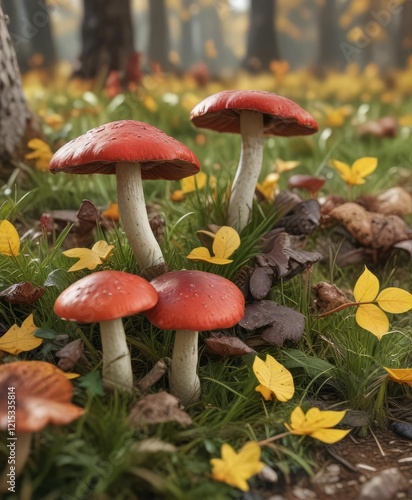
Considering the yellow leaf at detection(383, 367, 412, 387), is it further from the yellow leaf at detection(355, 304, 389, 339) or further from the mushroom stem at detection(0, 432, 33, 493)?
the mushroom stem at detection(0, 432, 33, 493)

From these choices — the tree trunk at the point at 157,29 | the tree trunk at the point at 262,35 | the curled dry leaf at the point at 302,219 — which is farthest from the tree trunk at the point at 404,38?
the curled dry leaf at the point at 302,219

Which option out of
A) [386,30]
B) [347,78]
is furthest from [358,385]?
[386,30]

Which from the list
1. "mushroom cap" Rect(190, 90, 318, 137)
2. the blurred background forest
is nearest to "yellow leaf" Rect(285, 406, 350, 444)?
"mushroom cap" Rect(190, 90, 318, 137)

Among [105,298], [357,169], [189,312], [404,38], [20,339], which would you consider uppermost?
[105,298]

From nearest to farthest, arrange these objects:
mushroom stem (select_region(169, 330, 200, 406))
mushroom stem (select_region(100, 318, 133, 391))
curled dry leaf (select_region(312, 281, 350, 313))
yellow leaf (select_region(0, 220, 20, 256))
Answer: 1. mushroom stem (select_region(100, 318, 133, 391))
2. mushroom stem (select_region(169, 330, 200, 406))
3. yellow leaf (select_region(0, 220, 20, 256))
4. curled dry leaf (select_region(312, 281, 350, 313))

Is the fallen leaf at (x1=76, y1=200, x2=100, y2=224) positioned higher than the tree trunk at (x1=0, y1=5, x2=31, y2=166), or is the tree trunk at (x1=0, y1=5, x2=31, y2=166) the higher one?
the tree trunk at (x1=0, y1=5, x2=31, y2=166)

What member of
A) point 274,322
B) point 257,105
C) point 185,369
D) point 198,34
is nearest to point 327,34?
point 257,105

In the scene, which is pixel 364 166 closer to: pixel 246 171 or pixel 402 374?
pixel 246 171
